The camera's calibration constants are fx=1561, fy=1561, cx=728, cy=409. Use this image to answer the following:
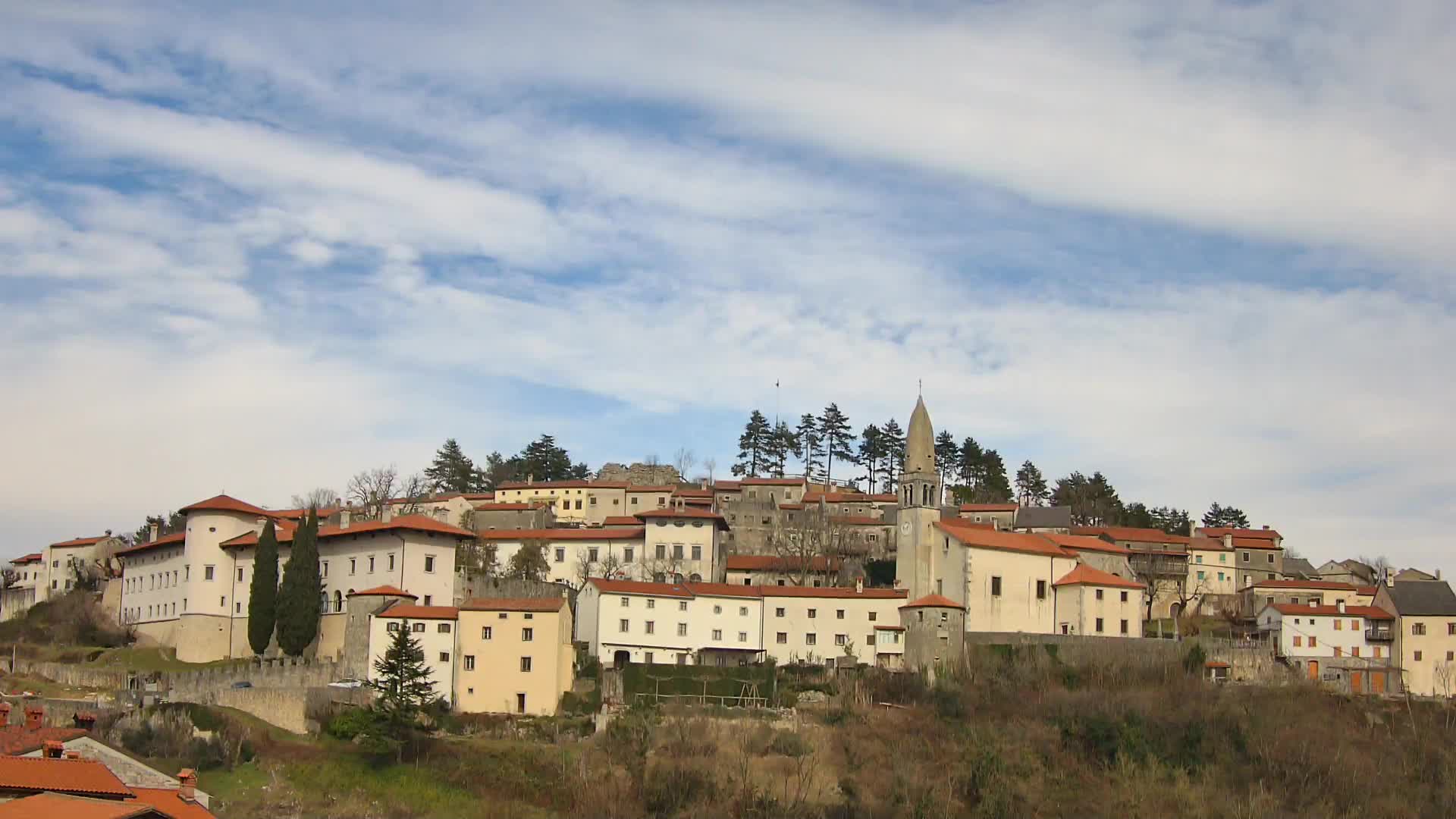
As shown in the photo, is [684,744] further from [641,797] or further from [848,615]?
[848,615]

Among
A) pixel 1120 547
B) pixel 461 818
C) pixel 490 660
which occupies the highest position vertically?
pixel 1120 547

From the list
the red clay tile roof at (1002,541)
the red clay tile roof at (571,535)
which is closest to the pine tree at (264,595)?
the red clay tile roof at (571,535)

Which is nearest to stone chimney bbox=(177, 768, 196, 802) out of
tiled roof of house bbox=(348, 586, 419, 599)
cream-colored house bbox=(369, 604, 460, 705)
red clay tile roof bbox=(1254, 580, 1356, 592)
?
cream-colored house bbox=(369, 604, 460, 705)

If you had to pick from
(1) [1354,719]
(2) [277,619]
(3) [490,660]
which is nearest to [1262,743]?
(1) [1354,719]

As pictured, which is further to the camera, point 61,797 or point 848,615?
point 848,615

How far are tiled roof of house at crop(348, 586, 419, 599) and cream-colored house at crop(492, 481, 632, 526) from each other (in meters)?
31.3

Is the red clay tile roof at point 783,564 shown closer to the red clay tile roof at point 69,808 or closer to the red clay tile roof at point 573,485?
the red clay tile roof at point 573,485

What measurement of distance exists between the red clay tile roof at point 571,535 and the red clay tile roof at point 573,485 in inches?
677

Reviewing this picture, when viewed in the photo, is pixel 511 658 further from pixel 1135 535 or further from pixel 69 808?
pixel 1135 535

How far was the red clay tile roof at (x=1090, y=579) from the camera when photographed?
238ft

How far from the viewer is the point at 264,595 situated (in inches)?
2648

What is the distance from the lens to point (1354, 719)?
2498 inches

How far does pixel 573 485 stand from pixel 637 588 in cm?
3480

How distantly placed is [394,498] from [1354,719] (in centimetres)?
6375
